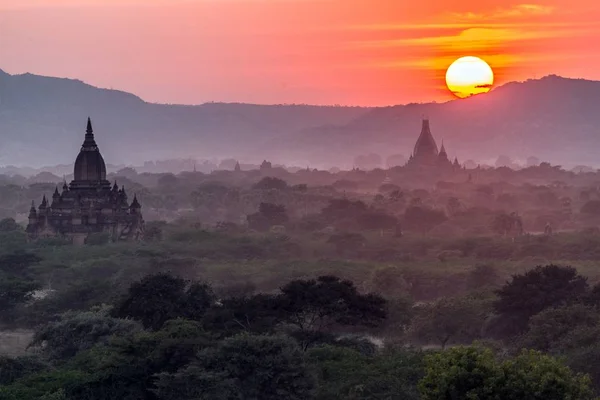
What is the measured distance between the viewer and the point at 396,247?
238 ft

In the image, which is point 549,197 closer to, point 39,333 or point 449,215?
point 449,215

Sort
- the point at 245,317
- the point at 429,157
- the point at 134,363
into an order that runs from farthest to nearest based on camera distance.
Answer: the point at 429,157 < the point at 245,317 < the point at 134,363

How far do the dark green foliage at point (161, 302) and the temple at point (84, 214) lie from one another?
32013 millimetres

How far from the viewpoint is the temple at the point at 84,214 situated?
7212cm

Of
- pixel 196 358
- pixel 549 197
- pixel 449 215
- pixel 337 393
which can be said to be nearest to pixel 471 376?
pixel 337 393

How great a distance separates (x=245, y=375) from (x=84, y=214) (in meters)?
44.6

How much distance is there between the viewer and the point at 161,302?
39594 millimetres

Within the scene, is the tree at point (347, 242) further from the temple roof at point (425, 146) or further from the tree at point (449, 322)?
the temple roof at point (425, 146)

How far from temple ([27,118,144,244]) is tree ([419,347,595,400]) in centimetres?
5071

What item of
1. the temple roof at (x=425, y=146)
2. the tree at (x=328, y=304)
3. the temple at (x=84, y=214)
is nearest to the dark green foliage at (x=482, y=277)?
the tree at (x=328, y=304)

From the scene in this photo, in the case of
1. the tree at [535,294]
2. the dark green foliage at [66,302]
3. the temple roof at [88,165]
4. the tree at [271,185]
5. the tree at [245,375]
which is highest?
the temple roof at [88,165]

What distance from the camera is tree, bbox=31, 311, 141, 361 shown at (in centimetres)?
3688

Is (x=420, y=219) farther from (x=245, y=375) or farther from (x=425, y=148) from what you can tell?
(x=425, y=148)

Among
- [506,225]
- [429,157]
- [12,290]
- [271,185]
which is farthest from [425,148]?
[12,290]
